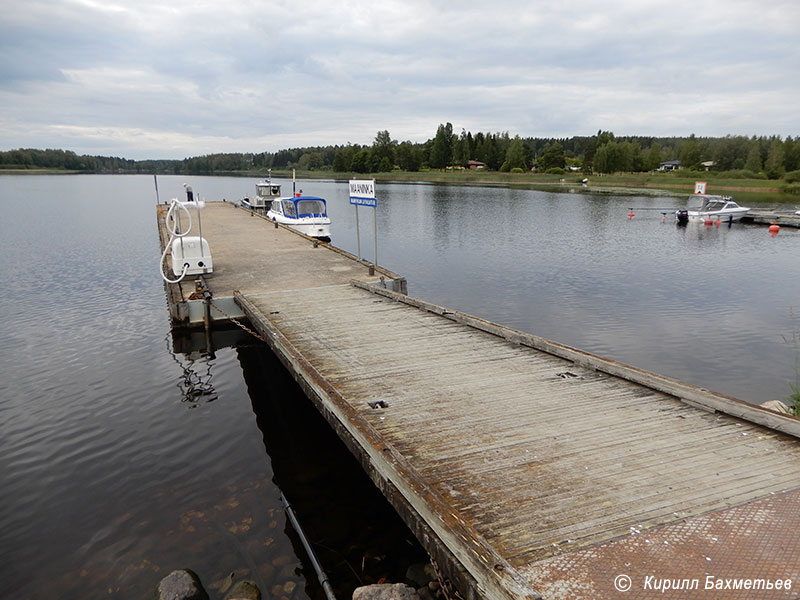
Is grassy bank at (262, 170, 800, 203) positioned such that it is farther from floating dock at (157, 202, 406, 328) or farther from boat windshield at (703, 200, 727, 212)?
floating dock at (157, 202, 406, 328)

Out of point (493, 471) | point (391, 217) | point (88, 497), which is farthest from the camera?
point (391, 217)

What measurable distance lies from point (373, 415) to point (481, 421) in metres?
1.32

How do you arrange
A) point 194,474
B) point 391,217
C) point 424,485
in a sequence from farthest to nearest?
point 391,217, point 194,474, point 424,485

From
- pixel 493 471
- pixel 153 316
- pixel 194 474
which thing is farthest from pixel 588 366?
pixel 153 316

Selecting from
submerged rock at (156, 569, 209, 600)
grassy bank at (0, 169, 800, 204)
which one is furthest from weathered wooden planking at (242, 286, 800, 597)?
grassy bank at (0, 169, 800, 204)

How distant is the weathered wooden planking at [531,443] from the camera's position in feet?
13.1

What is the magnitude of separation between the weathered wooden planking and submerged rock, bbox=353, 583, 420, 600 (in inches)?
36.9

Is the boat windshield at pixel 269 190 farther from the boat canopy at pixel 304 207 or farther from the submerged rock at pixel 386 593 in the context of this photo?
the submerged rock at pixel 386 593

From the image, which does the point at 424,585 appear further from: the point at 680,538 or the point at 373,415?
the point at 680,538

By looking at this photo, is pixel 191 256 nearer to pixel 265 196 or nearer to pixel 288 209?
pixel 288 209

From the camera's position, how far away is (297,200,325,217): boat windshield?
→ 27359 millimetres

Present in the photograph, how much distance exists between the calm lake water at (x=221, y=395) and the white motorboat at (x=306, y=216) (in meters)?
3.78

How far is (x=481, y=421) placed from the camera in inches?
229

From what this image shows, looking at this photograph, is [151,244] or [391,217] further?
[391,217]
